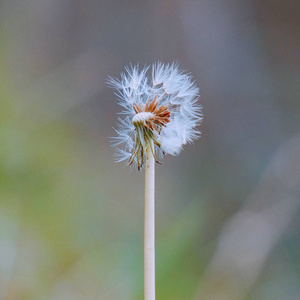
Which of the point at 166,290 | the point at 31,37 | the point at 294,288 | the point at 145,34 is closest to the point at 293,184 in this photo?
the point at 294,288

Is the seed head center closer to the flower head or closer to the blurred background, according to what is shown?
the flower head

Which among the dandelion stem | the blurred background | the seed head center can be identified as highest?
the blurred background

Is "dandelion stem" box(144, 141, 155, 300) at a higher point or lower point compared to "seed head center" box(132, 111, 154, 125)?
lower

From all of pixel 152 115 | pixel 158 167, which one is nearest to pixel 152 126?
pixel 152 115

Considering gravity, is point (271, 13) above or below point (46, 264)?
above

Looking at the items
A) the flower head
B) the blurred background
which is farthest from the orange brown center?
the blurred background

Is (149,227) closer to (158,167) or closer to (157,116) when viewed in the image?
(157,116)

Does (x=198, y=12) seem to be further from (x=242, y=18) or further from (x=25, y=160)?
(x=25, y=160)
